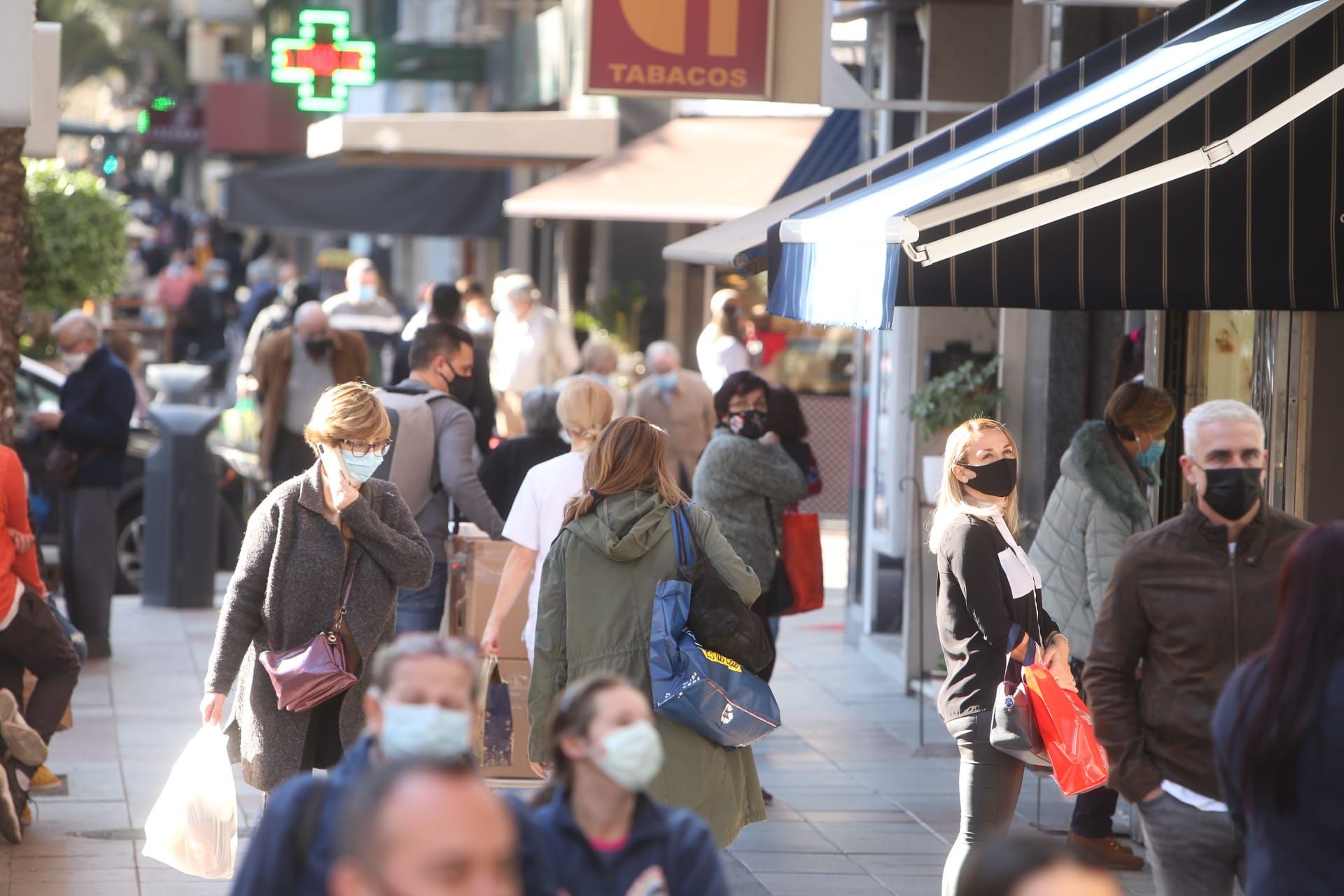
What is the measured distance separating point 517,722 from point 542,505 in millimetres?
1508

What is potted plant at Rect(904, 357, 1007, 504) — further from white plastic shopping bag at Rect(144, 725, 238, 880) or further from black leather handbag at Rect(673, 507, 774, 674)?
white plastic shopping bag at Rect(144, 725, 238, 880)

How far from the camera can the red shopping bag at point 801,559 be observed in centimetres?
895

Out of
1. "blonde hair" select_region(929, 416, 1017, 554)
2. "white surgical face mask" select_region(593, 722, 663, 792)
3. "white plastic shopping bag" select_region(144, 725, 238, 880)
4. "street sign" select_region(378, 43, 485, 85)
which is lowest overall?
"white plastic shopping bag" select_region(144, 725, 238, 880)

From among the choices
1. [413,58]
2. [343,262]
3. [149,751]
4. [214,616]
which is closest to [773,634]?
[149,751]

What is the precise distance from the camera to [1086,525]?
24.3 ft

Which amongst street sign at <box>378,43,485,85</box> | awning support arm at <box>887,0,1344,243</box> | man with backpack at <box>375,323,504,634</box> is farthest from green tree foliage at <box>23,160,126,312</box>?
street sign at <box>378,43,485,85</box>

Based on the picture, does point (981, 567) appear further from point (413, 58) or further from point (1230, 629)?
point (413, 58)

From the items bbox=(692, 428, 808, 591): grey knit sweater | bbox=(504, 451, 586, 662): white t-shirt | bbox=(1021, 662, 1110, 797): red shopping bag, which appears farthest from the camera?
bbox=(692, 428, 808, 591): grey knit sweater

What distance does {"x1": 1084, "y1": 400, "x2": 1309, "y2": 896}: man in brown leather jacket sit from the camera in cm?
467

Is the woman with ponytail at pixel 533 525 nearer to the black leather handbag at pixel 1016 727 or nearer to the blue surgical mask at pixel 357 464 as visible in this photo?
the blue surgical mask at pixel 357 464

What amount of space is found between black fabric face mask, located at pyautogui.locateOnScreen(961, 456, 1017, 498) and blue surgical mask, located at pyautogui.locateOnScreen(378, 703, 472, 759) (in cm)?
278

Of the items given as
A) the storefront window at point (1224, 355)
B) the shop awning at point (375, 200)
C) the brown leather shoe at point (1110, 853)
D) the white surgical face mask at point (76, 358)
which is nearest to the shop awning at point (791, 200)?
the storefront window at point (1224, 355)

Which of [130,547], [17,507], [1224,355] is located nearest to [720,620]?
[17,507]

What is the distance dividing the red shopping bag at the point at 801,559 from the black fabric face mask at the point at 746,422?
1.63 ft
